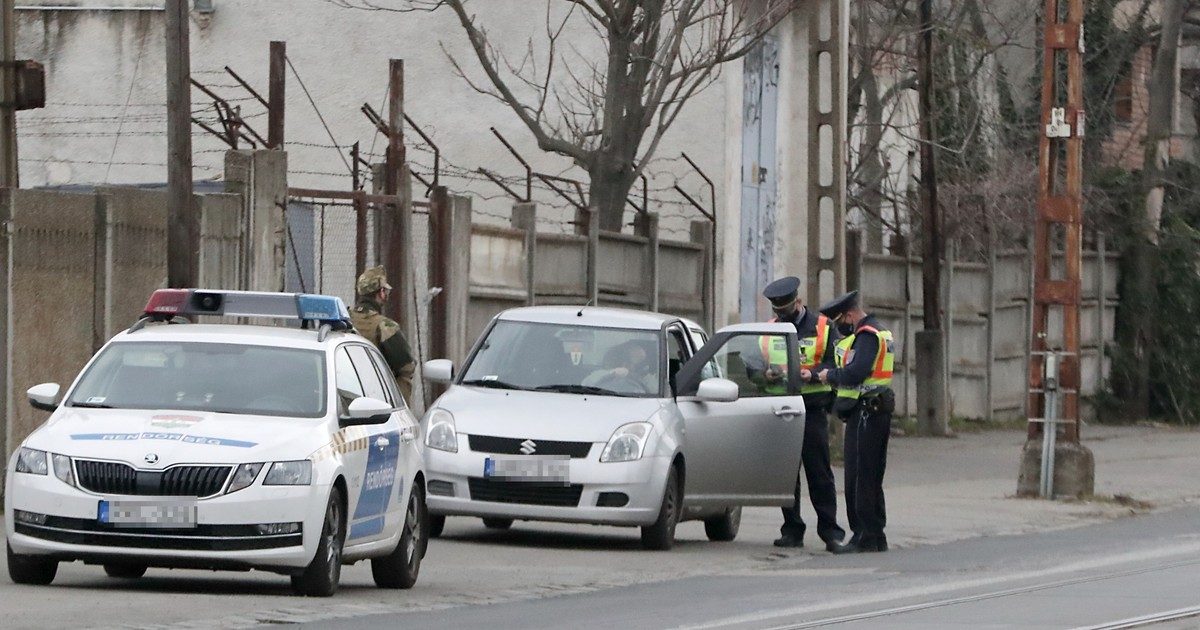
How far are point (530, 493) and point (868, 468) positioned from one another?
2.48m

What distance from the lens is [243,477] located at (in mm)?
10797

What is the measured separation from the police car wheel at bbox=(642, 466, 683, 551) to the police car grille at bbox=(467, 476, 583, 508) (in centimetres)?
59

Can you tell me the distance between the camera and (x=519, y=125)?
3023 centimetres

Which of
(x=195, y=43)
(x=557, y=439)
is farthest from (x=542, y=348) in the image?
(x=195, y=43)

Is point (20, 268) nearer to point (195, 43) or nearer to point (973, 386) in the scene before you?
point (195, 43)

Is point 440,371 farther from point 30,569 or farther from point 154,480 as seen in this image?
point 154,480

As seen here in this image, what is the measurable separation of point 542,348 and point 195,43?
17089 millimetres

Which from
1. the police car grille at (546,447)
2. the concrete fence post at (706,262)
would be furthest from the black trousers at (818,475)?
the concrete fence post at (706,262)

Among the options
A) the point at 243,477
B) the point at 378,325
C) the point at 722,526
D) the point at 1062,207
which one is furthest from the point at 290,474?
the point at 1062,207

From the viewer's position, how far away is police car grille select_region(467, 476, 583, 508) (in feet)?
48.0

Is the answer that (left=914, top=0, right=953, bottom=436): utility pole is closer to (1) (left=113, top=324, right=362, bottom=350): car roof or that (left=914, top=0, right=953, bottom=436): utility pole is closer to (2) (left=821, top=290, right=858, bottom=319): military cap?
(2) (left=821, top=290, right=858, bottom=319): military cap

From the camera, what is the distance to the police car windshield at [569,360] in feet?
50.5

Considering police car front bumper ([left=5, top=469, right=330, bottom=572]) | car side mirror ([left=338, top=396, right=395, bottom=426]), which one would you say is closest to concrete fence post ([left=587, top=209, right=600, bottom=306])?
car side mirror ([left=338, top=396, right=395, bottom=426])

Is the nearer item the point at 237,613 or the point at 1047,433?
the point at 237,613
